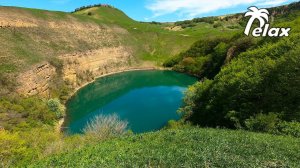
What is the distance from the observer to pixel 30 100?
70.6 meters

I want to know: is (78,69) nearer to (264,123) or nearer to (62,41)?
(62,41)

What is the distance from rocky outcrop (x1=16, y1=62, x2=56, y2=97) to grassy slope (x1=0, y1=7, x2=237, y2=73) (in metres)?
2.37

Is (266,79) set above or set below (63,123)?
above

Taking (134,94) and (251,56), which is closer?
(251,56)

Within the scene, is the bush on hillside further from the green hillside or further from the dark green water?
the dark green water

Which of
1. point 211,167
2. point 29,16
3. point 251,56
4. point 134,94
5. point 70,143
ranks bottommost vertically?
point 134,94

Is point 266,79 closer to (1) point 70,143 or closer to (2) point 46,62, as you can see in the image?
(1) point 70,143

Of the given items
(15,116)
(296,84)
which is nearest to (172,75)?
(15,116)

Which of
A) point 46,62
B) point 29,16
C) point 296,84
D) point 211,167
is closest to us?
point 211,167

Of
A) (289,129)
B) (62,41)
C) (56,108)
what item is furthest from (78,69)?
(289,129)

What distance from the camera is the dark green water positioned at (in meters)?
75.4

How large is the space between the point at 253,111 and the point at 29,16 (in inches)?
3846

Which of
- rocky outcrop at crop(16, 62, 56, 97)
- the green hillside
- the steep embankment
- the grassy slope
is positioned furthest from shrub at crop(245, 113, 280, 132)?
the grassy slope

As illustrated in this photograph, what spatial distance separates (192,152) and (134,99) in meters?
69.2
